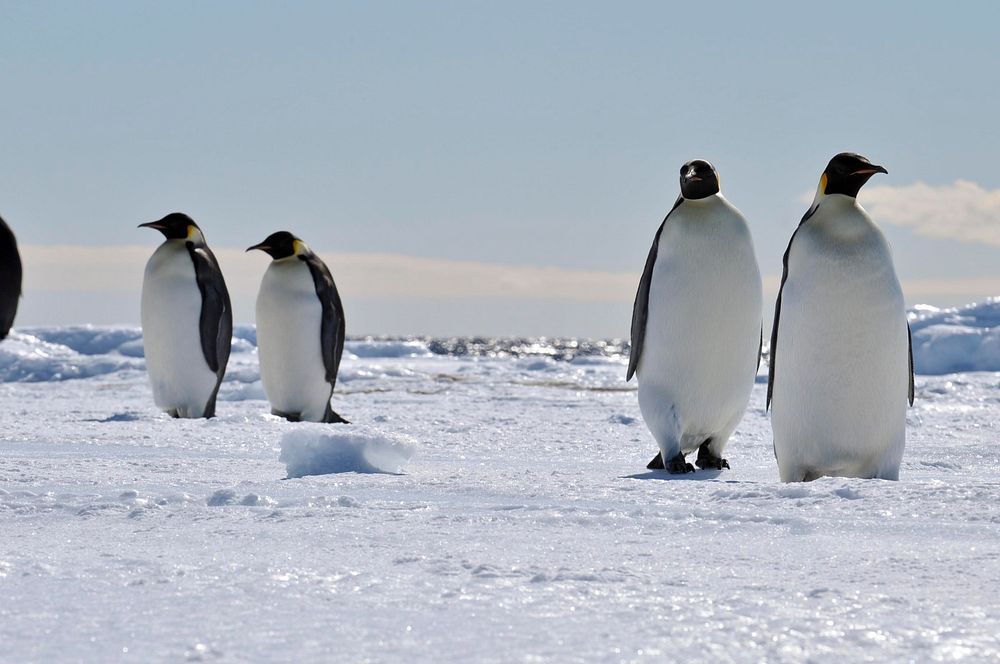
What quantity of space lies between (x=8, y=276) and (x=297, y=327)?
12.2 feet

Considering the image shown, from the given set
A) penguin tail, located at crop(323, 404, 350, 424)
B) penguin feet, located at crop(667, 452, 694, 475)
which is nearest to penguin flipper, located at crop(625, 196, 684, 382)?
penguin feet, located at crop(667, 452, 694, 475)

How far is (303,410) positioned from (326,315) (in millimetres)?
843

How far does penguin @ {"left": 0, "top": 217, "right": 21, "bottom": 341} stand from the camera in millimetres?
6129

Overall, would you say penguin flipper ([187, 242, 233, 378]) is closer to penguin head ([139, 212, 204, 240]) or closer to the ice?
penguin head ([139, 212, 204, 240])

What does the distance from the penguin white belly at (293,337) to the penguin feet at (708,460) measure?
4.86 metres

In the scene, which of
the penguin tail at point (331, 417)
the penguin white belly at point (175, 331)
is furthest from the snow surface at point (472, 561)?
the penguin white belly at point (175, 331)

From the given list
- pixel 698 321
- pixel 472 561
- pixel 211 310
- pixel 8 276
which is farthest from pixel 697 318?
pixel 211 310

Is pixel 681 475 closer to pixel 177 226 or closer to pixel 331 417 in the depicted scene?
pixel 331 417

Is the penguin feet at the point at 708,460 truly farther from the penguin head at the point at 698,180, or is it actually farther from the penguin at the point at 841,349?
the penguin head at the point at 698,180

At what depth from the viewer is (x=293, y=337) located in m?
9.77

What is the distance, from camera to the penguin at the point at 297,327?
9719 mm

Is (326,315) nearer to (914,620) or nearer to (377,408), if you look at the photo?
(377,408)

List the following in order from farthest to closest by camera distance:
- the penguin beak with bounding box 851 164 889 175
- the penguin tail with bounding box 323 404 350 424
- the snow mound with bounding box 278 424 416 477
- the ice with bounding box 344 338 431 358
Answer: the ice with bounding box 344 338 431 358
the penguin tail with bounding box 323 404 350 424
the penguin beak with bounding box 851 164 889 175
the snow mound with bounding box 278 424 416 477

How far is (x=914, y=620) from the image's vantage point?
2064 millimetres
